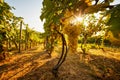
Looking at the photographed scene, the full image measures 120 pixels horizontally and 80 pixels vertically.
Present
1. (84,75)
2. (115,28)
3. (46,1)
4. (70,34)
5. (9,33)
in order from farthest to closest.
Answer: (9,33) < (84,75) < (70,34) < (46,1) < (115,28)

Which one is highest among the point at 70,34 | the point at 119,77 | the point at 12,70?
the point at 70,34

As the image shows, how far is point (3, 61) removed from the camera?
17.5m

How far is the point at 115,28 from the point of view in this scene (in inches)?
Answer: 52.1

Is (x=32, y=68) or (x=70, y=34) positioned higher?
(x=70, y=34)

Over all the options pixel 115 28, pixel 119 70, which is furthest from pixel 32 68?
pixel 115 28

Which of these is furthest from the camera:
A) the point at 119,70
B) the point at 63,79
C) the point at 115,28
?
the point at 119,70

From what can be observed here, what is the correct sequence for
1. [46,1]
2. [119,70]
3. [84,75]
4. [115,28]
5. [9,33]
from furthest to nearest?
1. [119,70]
2. [9,33]
3. [84,75]
4. [46,1]
5. [115,28]

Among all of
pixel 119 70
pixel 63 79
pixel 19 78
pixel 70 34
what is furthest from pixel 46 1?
pixel 119 70

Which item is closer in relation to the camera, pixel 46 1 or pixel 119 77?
pixel 46 1

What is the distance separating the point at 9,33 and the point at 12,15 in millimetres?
1630

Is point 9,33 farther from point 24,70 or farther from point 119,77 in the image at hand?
point 119,77

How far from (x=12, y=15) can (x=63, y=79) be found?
714 cm

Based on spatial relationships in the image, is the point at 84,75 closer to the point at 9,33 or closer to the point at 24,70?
the point at 24,70

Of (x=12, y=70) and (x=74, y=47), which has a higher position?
(x=74, y=47)
